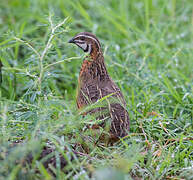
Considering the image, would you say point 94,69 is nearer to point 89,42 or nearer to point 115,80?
point 89,42

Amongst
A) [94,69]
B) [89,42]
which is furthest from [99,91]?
[89,42]

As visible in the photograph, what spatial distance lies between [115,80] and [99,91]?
35.8 inches

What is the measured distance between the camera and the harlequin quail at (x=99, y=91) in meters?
4.28

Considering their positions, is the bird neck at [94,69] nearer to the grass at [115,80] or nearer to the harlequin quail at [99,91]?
the harlequin quail at [99,91]

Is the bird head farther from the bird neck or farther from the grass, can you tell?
the grass

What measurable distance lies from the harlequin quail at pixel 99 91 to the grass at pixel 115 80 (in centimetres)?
19

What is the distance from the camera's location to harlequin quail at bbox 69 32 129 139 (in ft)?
14.0

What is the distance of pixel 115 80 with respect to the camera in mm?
5418

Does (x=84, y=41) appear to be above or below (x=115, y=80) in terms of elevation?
above

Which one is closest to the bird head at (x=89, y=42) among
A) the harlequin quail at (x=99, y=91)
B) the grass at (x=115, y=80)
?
the harlequin quail at (x=99, y=91)

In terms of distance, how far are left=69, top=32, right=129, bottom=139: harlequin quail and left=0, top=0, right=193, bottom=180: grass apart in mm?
191

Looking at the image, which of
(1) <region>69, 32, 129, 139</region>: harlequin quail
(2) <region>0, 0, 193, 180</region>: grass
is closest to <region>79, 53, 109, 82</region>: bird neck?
(1) <region>69, 32, 129, 139</region>: harlequin quail

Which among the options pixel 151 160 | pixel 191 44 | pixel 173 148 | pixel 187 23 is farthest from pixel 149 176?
pixel 187 23

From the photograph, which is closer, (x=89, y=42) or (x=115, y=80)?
(x=89, y=42)
